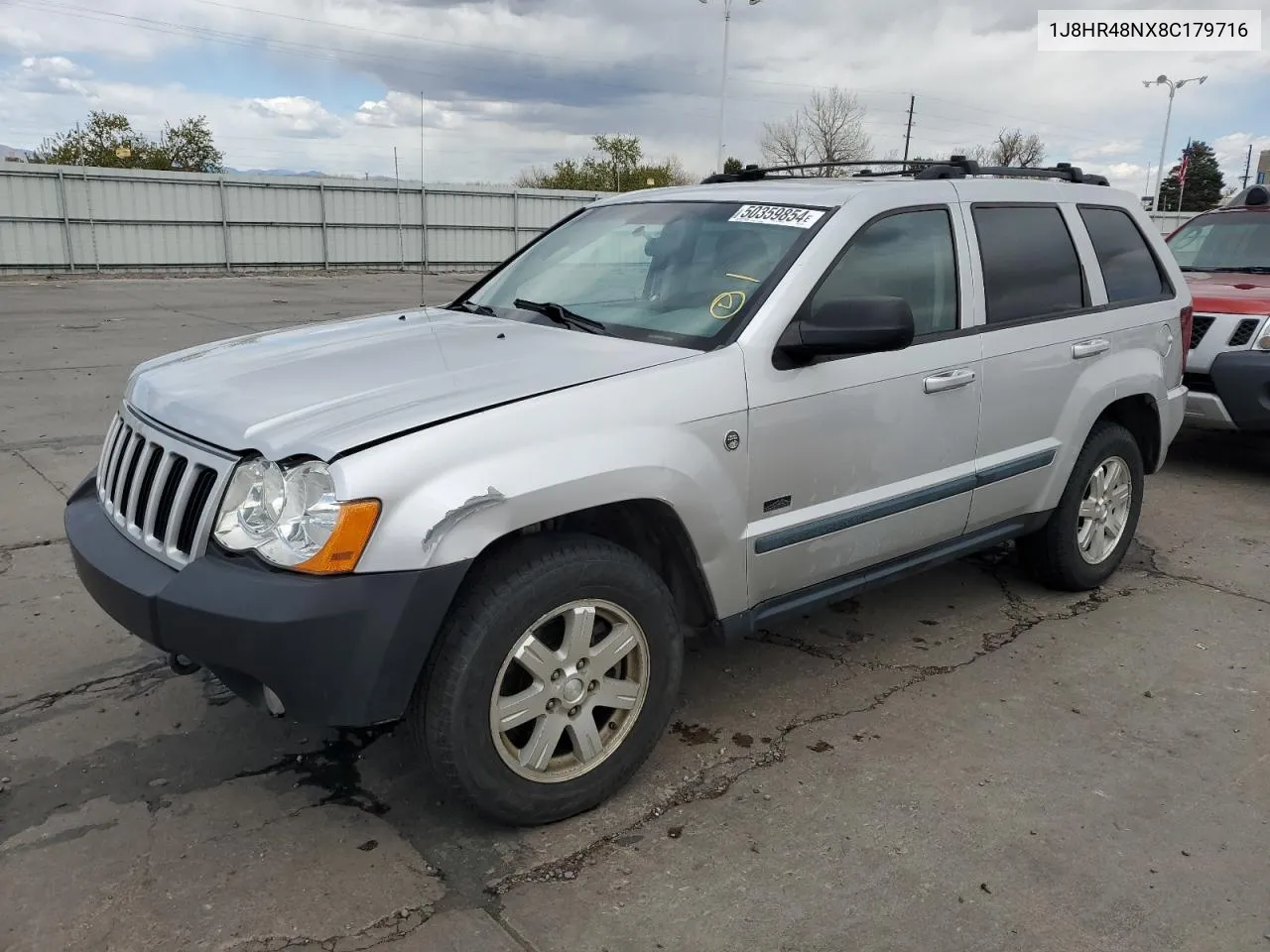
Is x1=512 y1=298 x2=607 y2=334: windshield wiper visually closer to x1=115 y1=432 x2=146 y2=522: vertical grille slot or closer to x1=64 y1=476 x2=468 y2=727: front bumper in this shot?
x1=64 y1=476 x2=468 y2=727: front bumper

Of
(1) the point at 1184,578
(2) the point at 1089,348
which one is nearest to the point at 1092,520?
→ (1) the point at 1184,578

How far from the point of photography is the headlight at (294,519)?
2324 mm

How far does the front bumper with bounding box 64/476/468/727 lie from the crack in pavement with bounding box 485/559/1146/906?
59 centimetres

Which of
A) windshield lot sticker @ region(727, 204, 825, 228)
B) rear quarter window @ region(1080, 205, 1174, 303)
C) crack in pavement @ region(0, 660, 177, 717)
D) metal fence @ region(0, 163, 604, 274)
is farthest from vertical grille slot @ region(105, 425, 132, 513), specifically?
metal fence @ region(0, 163, 604, 274)

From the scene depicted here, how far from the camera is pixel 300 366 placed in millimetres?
3025

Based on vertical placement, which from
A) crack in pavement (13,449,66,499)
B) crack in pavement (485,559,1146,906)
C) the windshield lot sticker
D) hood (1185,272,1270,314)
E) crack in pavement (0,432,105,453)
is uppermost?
the windshield lot sticker

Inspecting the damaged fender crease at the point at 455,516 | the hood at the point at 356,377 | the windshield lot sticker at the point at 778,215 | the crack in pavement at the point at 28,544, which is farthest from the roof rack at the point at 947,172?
the crack in pavement at the point at 28,544

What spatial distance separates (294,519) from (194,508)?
1.25ft

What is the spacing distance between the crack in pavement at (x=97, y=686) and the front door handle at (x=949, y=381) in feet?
9.53

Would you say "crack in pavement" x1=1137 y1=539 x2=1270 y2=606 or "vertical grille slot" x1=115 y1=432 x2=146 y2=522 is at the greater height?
"vertical grille slot" x1=115 y1=432 x2=146 y2=522

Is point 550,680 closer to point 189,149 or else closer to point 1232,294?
point 1232,294

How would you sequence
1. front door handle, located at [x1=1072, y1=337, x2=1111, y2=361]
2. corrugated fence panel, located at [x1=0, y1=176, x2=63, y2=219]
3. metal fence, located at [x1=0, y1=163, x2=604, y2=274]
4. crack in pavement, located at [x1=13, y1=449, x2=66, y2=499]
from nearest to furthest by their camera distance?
front door handle, located at [x1=1072, y1=337, x2=1111, y2=361] < crack in pavement, located at [x1=13, y1=449, x2=66, y2=499] < corrugated fence panel, located at [x1=0, y1=176, x2=63, y2=219] < metal fence, located at [x1=0, y1=163, x2=604, y2=274]

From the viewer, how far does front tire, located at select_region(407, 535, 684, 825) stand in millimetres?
2506

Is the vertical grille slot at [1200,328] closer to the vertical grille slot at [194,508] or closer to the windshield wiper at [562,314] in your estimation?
the windshield wiper at [562,314]
